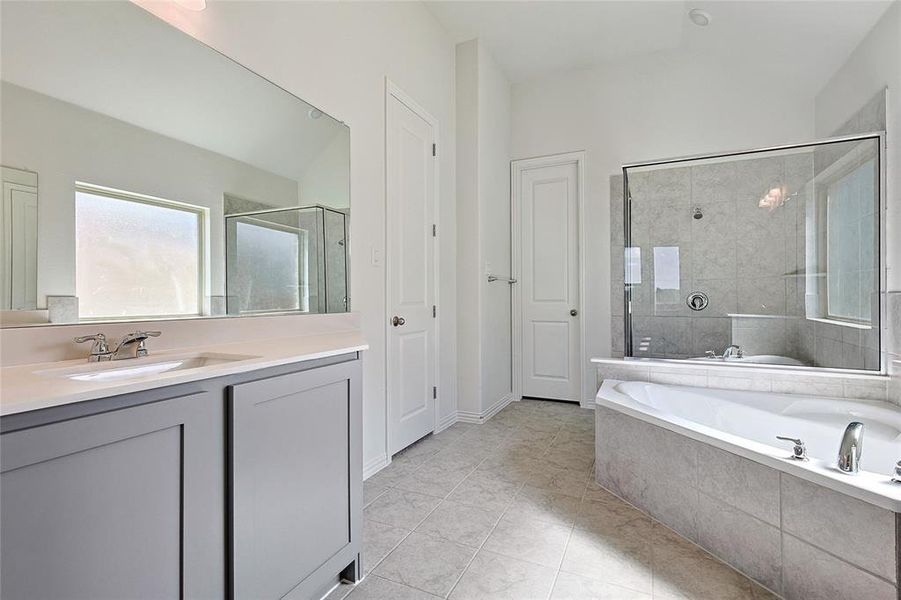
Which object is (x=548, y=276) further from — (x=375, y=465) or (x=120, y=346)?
(x=120, y=346)

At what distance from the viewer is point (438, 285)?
3.23m

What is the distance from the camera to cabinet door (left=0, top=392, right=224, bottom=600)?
2.30 feet

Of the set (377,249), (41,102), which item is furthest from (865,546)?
(41,102)

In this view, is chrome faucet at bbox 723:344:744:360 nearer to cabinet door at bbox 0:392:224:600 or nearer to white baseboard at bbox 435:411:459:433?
white baseboard at bbox 435:411:459:433

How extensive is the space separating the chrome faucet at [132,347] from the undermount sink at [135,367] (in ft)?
0.07

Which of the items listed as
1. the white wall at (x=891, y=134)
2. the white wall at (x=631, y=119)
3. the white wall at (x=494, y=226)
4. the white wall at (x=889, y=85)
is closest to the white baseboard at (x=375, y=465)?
the white wall at (x=494, y=226)

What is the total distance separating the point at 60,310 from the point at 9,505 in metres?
0.66

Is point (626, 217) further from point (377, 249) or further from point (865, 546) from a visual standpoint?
point (865, 546)

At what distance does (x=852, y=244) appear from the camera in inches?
94.3

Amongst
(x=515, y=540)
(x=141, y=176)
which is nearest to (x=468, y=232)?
(x=515, y=540)

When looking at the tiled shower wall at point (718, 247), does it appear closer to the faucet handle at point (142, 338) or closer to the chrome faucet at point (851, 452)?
the chrome faucet at point (851, 452)

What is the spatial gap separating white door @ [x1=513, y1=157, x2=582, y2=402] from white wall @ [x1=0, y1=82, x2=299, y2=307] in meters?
3.06

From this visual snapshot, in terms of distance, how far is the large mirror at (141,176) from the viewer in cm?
109

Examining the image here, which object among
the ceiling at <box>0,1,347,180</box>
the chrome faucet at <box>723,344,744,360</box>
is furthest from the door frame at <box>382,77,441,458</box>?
the chrome faucet at <box>723,344,744,360</box>
